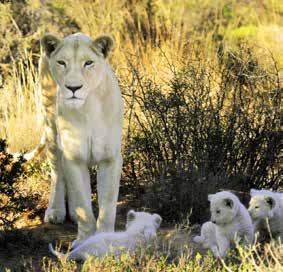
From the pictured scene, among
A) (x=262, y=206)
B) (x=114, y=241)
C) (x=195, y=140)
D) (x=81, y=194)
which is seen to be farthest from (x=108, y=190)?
(x=195, y=140)

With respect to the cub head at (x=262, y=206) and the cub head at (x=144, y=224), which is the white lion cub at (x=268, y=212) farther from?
the cub head at (x=144, y=224)

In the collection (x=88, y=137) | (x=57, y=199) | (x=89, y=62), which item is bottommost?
(x=57, y=199)

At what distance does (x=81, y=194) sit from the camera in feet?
24.2

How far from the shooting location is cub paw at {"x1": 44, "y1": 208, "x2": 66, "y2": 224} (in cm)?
827

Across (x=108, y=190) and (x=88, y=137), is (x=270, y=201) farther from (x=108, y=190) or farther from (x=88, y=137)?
(x=88, y=137)

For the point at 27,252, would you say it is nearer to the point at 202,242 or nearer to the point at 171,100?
the point at 202,242

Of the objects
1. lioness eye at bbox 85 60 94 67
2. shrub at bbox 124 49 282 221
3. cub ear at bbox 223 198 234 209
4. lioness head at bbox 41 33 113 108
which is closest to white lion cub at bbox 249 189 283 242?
cub ear at bbox 223 198 234 209

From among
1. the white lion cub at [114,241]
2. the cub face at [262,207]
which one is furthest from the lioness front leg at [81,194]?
the cub face at [262,207]

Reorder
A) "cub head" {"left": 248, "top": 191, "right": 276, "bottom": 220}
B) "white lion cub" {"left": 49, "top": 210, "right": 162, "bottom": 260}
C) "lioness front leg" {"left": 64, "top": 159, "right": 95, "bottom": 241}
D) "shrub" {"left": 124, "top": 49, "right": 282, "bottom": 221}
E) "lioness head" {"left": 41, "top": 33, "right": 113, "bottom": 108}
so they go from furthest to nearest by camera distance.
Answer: "shrub" {"left": 124, "top": 49, "right": 282, "bottom": 221}
"lioness front leg" {"left": 64, "top": 159, "right": 95, "bottom": 241}
"cub head" {"left": 248, "top": 191, "right": 276, "bottom": 220}
"lioness head" {"left": 41, "top": 33, "right": 113, "bottom": 108}
"white lion cub" {"left": 49, "top": 210, "right": 162, "bottom": 260}

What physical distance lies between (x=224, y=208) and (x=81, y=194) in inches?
49.9

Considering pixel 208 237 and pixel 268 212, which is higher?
pixel 268 212

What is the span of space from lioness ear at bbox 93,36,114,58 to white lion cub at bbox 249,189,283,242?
1.64 metres

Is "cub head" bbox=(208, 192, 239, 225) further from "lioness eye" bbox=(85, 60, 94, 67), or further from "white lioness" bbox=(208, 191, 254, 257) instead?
"lioness eye" bbox=(85, 60, 94, 67)

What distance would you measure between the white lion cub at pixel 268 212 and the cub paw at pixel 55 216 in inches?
74.3
